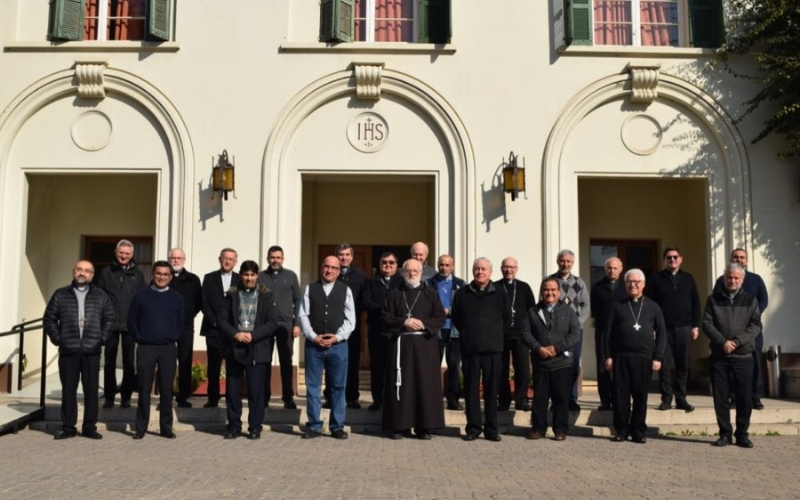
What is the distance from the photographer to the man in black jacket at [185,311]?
9.84 metres

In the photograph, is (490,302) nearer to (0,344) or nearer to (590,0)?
(590,0)

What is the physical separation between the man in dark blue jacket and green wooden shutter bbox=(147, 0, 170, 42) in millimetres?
4386

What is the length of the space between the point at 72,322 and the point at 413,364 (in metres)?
3.60

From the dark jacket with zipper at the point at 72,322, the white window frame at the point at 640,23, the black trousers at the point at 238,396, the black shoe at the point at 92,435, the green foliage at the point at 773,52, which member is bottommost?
the black shoe at the point at 92,435

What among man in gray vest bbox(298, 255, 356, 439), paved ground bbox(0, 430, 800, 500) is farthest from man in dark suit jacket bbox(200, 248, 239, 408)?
man in gray vest bbox(298, 255, 356, 439)

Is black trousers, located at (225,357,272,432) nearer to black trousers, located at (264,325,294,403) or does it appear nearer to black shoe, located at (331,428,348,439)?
black shoe, located at (331,428,348,439)

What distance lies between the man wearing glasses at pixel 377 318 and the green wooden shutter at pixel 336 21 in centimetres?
384

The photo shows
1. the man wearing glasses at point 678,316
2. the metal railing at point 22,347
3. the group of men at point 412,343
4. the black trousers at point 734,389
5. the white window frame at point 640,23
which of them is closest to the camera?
the black trousers at point 734,389

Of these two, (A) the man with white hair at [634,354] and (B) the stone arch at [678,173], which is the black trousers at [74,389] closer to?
(A) the man with white hair at [634,354]

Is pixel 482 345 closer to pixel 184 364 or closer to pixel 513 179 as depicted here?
pixel 513 179

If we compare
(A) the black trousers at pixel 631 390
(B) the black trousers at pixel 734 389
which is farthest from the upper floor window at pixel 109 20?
(B) the black trousers at pixel 734 389

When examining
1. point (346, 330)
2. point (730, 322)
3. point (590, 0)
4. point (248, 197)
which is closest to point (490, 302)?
point (346, 330)

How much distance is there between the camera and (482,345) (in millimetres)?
8836

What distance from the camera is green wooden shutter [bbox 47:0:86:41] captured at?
11.9 metres
